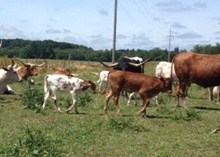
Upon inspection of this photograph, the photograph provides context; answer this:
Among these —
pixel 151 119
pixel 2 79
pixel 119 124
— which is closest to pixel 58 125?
pixel 119 124

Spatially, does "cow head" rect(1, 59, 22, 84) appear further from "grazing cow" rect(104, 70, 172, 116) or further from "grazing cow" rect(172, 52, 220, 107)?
"grazing cow" rect(172, 52, 220, 107)

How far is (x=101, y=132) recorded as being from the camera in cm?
1291

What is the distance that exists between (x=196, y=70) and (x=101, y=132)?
311 inches

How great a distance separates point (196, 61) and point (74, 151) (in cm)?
1064

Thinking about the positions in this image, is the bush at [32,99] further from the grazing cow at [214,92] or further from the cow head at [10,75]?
the grazing cow at [214,92]

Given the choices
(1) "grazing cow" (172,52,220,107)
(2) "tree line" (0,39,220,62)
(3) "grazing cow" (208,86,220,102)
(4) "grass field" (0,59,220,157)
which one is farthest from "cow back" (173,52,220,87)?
(2) "tree line" (0,39,220,62)

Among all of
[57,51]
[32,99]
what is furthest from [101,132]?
[57,51]

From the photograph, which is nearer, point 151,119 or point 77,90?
point 151,119

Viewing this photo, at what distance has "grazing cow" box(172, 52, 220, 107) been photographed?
1920 cm

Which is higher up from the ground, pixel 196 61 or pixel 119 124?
pixel 196 61

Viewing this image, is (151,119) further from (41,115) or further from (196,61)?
(196,61)

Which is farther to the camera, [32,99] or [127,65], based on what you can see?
[127,65]

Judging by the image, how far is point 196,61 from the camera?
66.2 feet

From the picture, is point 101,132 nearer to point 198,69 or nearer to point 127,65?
point 198,69
